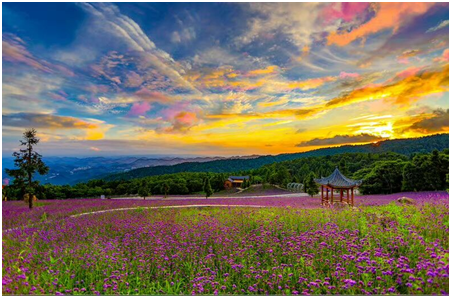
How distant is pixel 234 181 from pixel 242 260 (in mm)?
39498

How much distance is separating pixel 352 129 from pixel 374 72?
1.48 m

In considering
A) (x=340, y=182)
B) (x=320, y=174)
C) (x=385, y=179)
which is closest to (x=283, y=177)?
(x=320, y=174)

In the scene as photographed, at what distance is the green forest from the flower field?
20.2 ft

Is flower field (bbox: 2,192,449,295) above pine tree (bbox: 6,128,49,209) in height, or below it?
below

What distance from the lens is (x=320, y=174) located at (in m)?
41.1

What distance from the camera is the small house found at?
42438 mm

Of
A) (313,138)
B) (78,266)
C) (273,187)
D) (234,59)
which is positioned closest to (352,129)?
(313,138)

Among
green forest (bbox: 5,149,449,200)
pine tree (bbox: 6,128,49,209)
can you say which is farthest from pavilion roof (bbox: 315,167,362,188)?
pine tree (bbox: 6,128,49,209)

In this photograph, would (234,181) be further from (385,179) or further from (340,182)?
(340,182)

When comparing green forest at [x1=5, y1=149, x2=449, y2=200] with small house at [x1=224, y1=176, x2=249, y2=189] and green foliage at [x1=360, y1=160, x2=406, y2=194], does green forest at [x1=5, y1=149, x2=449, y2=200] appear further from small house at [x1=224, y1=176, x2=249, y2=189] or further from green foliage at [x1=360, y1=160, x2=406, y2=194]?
small house at [x1=224, y1=176, x2=249, y2=189]

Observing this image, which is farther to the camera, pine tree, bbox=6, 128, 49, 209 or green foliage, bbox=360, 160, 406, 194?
green foliage, bbox=360, 160, 406, 194

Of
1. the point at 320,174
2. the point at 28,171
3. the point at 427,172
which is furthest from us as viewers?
the point at 320,174

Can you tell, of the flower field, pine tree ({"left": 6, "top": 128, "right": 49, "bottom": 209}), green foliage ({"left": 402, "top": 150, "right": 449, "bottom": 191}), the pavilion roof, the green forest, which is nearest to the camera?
the flower field

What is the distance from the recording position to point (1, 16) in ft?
18.1
